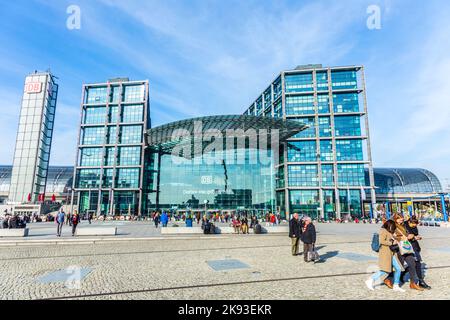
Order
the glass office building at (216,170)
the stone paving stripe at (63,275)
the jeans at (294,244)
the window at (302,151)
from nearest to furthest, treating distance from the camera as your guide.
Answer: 1. the stone paving stripe at (63,275)
2. the jeans at (294,244)
3. the glass office building at (216,170)
4. the window at (302,151)

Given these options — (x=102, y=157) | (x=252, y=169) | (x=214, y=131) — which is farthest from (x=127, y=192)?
(x=252, y=169)

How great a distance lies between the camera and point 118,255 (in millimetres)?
10070

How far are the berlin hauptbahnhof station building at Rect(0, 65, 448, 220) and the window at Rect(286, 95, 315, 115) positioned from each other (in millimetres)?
221

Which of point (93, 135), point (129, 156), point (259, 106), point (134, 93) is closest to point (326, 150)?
point (259, 106)

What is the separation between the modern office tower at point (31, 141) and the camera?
60.9 metres

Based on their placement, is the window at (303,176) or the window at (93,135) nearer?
the window at (303,176)

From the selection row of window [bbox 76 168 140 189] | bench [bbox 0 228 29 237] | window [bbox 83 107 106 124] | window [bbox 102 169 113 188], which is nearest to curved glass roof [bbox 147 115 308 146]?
row of window [bbox 76 168 140 189]

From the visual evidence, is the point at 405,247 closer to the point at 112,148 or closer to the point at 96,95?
the point at 112,148

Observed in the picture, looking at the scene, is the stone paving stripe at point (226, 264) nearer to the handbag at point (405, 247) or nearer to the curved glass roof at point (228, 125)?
the handbag at point (405, 247)

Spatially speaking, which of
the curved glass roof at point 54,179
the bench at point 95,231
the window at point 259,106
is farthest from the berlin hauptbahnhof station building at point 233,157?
the bench at point 95,231

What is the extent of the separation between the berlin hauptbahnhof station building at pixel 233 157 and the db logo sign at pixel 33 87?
35.9 feet
